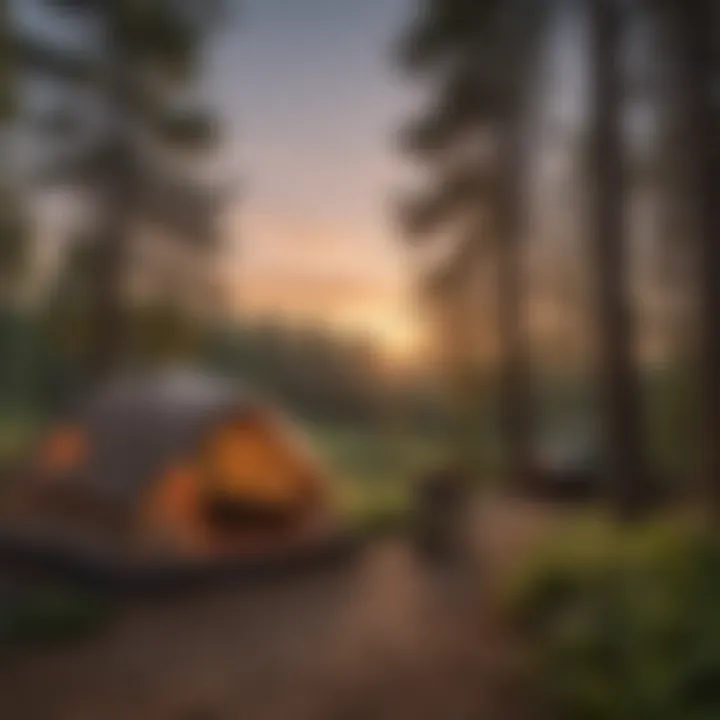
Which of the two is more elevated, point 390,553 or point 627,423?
point 627,423

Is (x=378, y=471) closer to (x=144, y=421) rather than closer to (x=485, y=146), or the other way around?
(x=144, y=421)

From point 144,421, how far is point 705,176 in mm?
1117

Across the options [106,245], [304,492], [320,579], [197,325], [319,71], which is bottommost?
[320,579]

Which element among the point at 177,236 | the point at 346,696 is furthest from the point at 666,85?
the point at 346,696

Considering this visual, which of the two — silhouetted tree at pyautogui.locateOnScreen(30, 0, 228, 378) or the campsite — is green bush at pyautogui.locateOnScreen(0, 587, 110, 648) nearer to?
the campsite

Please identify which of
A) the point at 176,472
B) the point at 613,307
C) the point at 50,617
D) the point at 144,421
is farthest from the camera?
the point at 176,472

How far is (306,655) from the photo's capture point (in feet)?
5.23

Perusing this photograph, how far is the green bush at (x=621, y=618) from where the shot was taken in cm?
150

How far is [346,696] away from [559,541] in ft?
1.47

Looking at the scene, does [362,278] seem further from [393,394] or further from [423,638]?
[423,638]

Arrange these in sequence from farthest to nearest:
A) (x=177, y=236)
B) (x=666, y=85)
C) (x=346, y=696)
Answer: (x=666, y=85), (x=177, y=236), (x=346, y=696)

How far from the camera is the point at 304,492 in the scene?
1794mm

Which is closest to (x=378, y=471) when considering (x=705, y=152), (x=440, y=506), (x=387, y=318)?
(x=440, y=506)

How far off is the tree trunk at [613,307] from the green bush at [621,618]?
3.6 inches
